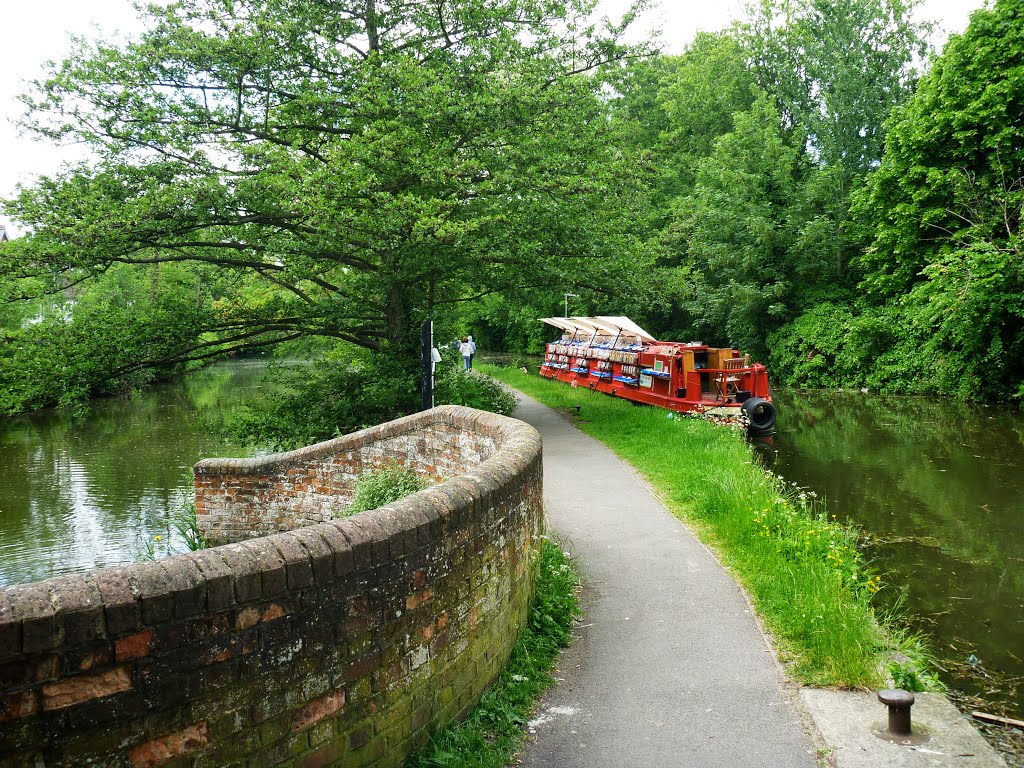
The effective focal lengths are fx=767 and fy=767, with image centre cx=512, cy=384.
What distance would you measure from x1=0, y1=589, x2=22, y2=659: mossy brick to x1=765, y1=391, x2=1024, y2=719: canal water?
564 cm

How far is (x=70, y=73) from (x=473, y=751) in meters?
12.2

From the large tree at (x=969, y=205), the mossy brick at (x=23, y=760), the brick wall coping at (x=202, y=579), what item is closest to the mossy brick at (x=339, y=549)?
the brick wall coping at (x=202, y=579)

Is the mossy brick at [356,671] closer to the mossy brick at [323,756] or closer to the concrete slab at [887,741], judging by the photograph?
the mossy brick at [323,756]

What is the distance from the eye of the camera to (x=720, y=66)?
3494 cm

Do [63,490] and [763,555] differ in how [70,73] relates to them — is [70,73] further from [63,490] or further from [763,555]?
[763,555]

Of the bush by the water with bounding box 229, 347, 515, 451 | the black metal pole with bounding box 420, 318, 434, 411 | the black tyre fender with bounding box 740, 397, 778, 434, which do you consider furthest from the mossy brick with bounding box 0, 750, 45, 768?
the black tyre fender with bounding box 740, 397, 778, 434

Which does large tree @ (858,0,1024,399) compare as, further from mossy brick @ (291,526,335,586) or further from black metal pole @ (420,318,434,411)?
mossy brick @ (291,526,335,586)

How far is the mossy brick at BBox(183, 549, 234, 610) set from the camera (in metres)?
2.80

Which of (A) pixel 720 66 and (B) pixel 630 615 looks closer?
(B) pixel 630 615

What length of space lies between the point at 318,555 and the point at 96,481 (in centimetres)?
1341

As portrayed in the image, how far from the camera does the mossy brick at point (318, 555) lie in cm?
317

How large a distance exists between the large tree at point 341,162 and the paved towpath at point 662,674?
19.6 ft

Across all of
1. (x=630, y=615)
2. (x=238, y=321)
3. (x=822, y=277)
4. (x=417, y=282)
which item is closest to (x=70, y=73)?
(x=238, y=321)

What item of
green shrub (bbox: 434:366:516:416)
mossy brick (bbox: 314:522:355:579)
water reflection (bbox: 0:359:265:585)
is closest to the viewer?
mossy brick (bbox: 314:522:355:579)
